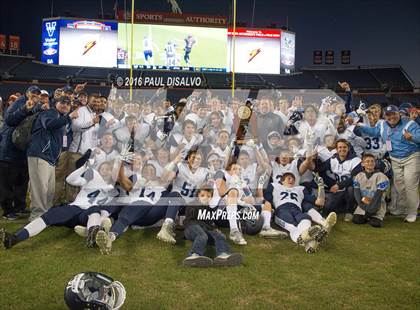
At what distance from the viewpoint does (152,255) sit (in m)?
5.10

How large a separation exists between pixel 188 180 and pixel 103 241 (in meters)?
1.81

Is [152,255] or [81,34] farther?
[81,34]

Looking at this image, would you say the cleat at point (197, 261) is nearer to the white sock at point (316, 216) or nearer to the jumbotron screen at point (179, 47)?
the white sock at point (316, 216)

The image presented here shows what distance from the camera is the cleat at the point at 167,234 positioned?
546 centimetres

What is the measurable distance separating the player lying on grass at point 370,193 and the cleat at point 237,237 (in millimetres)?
2443

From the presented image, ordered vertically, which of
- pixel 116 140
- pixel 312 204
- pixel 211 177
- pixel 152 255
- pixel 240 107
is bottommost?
pixel 152 255

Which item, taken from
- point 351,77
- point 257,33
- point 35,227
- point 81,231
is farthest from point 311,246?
point 351,77

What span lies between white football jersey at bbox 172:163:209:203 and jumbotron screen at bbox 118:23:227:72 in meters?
18.7

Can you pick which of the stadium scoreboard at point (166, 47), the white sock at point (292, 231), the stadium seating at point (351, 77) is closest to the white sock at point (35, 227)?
the white sock at point (292, 231)

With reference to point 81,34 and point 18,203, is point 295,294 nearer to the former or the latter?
point 18,203

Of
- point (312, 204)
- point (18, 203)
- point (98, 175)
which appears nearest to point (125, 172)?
point (98, 175)

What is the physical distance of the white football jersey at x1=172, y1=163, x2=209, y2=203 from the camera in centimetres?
616

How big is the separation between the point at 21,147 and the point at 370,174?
18.7 feet

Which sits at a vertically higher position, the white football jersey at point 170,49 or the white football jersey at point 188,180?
the white football jersey at point 170,49
